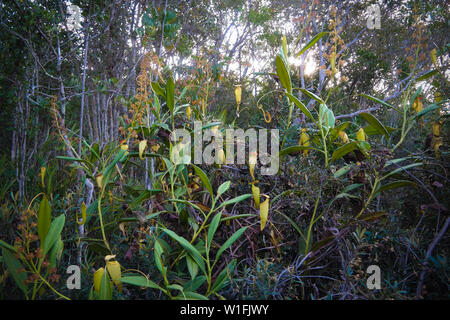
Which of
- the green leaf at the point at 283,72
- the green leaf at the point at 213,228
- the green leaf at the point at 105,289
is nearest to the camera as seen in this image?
the green leaf at the point at 105,289

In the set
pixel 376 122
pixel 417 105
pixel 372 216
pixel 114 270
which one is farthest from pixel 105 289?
pixel 417 105

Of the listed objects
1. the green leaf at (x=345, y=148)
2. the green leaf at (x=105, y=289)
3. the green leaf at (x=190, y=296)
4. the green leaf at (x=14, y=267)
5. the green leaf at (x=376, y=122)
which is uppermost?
the green leaf at (x=376, y=122)

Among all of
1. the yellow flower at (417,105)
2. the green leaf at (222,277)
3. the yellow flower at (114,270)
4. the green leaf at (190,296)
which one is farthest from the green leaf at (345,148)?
the yellow flower at (114,270)

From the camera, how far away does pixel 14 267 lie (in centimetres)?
85

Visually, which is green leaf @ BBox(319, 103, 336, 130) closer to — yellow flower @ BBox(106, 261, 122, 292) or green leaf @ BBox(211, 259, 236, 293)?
green leaf @ BBox(211, 259, 236, 293)

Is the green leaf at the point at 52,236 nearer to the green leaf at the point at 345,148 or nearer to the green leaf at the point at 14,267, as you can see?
the green leaf at the point at 14,267

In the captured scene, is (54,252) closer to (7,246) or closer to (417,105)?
(7,246)

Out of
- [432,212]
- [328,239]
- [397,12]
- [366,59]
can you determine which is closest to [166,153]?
[328,239]

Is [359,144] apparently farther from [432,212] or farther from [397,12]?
[397,12]

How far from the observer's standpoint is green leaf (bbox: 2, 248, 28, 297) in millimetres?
831

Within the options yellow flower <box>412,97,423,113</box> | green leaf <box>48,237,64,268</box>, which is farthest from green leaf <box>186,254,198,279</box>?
yellow flower <box>412,97,423,113</box>

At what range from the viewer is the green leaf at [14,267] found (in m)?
0.83

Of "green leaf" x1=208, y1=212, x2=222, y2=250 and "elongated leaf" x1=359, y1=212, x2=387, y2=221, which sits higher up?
"elongated leaf" x1=359, y1=212, x2=387, y2=221

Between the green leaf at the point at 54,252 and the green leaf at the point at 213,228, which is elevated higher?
the green leaf at the point at 213,228
